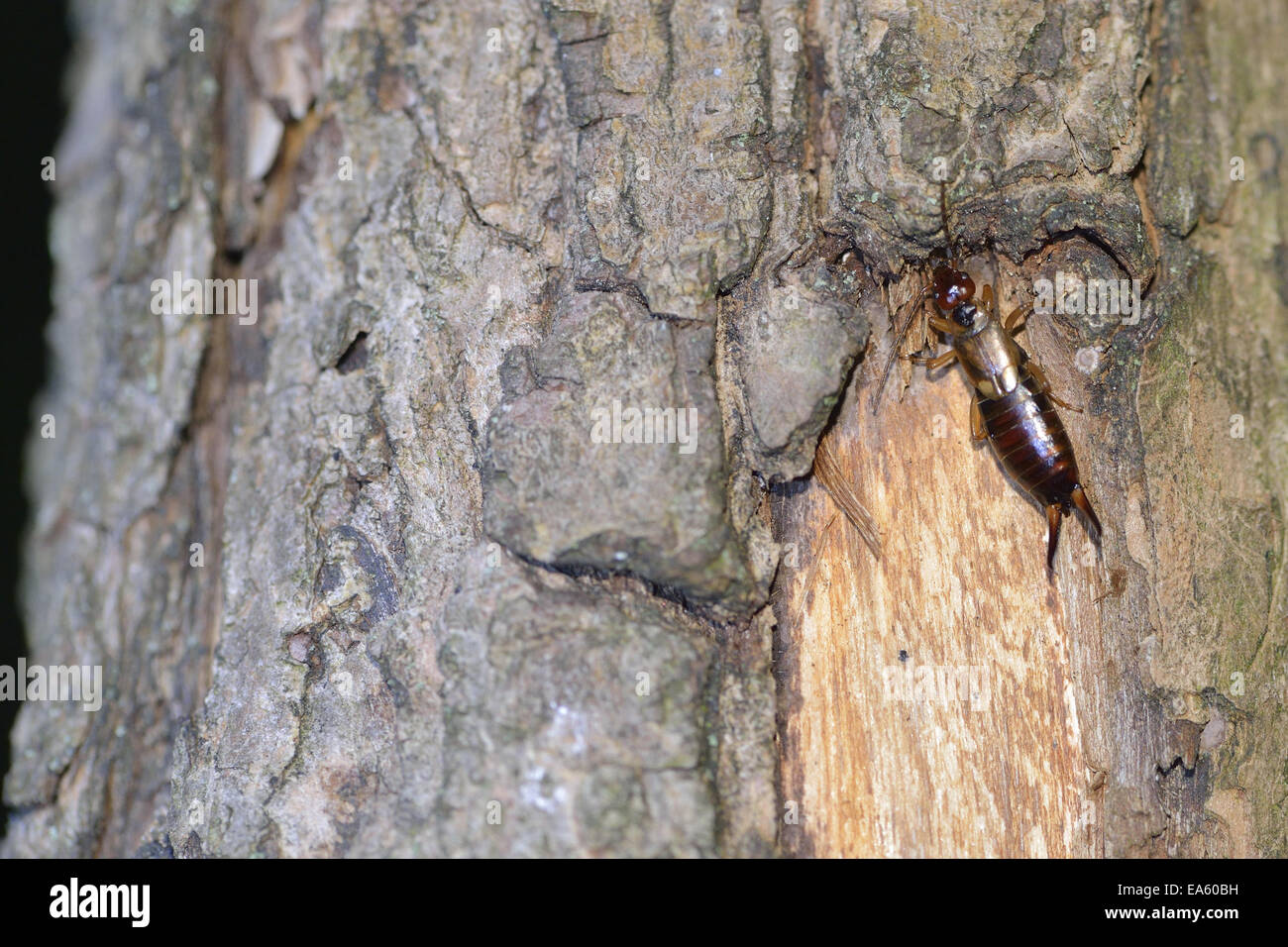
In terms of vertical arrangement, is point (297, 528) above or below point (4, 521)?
below

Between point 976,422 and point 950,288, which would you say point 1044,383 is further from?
point 950,288

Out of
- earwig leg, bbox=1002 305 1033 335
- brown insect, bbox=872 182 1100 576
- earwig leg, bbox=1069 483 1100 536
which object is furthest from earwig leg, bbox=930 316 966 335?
earwig leg, bbox=1069 483 1100 536

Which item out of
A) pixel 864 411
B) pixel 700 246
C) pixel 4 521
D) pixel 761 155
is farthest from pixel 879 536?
pixel 4 521

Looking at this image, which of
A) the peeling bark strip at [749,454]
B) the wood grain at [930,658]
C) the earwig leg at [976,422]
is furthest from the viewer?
the earwig leg at [976,422]

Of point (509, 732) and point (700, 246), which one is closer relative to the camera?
point (509, 732)

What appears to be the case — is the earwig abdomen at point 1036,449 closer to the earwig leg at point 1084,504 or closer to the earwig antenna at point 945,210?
the earwig leg at point 1084,504

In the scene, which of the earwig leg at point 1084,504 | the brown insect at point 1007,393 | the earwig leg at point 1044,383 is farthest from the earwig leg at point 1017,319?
the earwig leg at point 1084,504
